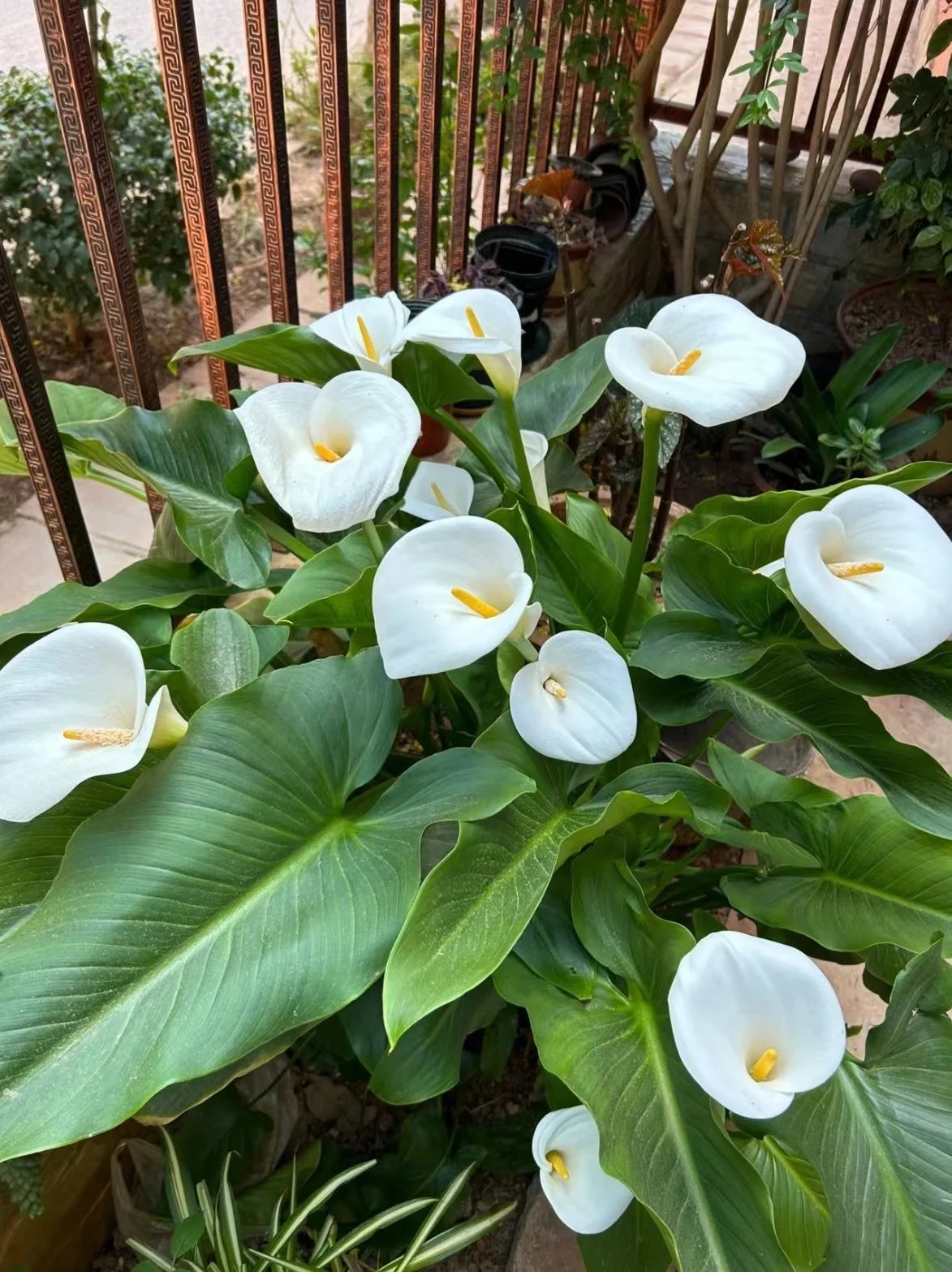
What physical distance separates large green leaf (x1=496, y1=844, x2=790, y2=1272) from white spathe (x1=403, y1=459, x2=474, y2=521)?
361mm

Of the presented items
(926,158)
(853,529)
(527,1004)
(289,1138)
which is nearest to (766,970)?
(527,1004)

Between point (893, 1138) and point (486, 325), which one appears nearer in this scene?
point (893, 1138)

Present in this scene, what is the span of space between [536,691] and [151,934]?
0.99 ft

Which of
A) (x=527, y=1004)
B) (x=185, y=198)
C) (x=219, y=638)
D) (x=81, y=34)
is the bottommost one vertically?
(x=527, y=1004)

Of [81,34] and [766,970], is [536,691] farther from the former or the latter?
[81,34]

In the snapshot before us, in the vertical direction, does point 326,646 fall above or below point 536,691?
below

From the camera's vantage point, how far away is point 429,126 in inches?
60.6

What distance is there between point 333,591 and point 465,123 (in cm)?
123

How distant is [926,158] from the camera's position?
185cm

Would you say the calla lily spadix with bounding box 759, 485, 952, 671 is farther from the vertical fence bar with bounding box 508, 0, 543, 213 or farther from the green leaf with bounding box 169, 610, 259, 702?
the vertical fence bar with bounding box 508, 0, 543, 213

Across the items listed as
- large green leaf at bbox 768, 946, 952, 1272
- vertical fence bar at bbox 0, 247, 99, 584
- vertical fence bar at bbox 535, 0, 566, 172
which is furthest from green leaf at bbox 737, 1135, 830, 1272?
vertical fence bar at bbox 535, 0, 566, 172

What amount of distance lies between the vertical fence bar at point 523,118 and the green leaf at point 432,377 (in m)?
1.11

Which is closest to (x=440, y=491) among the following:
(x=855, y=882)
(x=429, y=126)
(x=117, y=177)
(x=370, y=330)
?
(x=370, y=330)

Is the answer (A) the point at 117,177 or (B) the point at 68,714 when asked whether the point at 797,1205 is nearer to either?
(B) the point at 68,714
